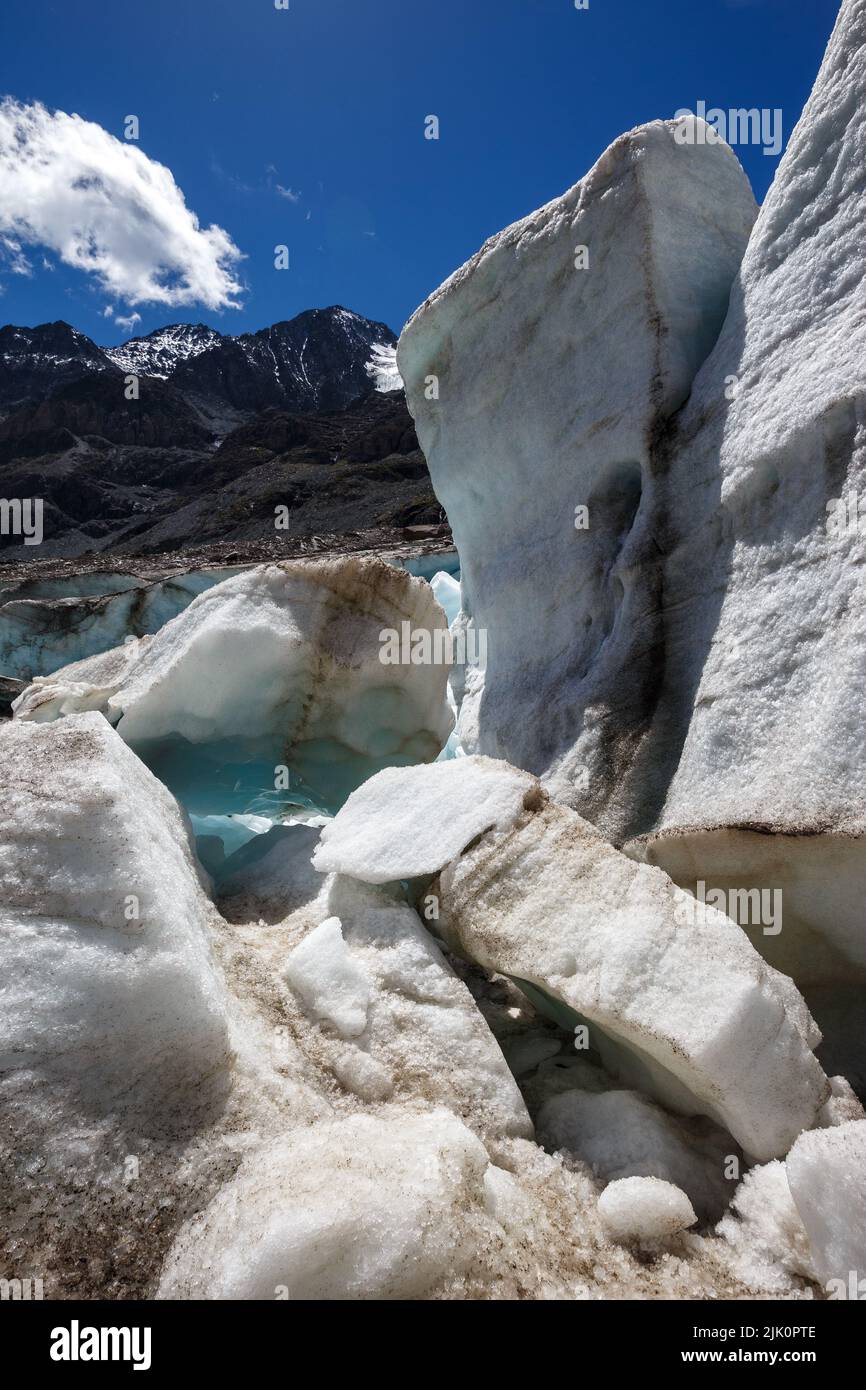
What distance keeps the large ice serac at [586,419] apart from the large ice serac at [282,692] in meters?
0.99

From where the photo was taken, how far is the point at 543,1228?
2.23 meters

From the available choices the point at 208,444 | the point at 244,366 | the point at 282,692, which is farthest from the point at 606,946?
the point at 244,366

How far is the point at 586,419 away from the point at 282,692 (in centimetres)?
306

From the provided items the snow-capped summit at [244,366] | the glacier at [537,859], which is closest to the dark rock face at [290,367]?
the snow-capped summit at [244,366]

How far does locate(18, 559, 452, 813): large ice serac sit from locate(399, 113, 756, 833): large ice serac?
986 millimetres

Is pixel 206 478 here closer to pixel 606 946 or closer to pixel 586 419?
pixel 586 419

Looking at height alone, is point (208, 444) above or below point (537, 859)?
above

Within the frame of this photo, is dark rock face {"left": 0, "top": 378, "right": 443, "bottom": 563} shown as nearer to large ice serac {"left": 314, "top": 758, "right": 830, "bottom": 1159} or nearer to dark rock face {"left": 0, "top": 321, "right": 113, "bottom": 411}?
dark rock face {"left": 0, "top": 321, "right": 113, "bottom": 411}

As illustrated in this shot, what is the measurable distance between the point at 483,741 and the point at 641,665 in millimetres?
2041

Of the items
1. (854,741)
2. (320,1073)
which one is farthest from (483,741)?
(320,1073)

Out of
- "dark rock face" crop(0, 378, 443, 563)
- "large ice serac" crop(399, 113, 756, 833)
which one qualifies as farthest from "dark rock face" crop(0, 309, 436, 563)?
"large ice serac" crop(399, 113, 756, 833)

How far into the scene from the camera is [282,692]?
5.48 m

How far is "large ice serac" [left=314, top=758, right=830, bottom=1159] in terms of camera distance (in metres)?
2.51

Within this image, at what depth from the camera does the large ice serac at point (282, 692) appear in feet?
16.8
